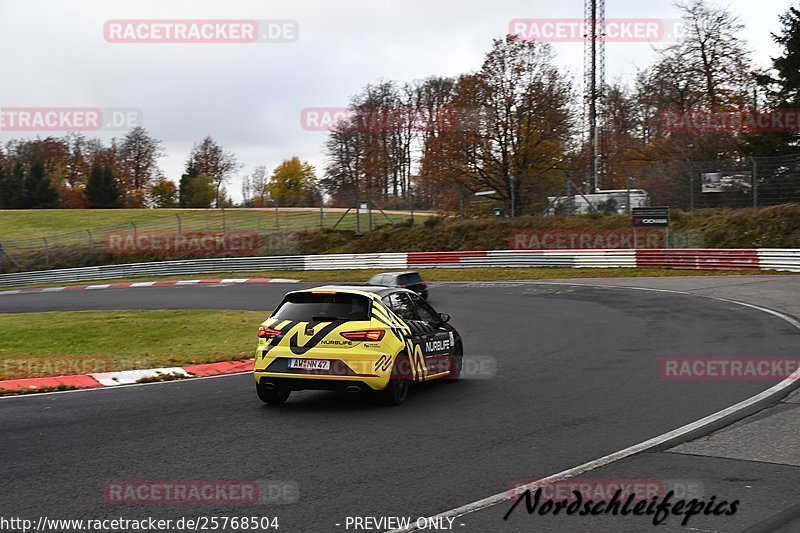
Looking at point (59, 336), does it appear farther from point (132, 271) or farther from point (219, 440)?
point (132, 271)

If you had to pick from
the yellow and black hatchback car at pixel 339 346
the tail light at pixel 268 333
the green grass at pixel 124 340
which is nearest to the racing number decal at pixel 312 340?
the yellow and black hatchback car at pixel 339 346

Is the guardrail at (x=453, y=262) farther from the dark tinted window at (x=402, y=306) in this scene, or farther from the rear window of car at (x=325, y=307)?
the rear window of car at (x=325, y=307)

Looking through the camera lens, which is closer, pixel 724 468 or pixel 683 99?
pixel 724 468

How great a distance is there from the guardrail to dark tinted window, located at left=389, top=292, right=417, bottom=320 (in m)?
24.6

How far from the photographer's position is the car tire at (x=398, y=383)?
32.0ft

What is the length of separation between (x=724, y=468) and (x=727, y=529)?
1612 millimetres

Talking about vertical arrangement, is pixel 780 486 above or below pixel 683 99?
below

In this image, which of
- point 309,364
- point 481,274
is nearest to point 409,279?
point 481,274

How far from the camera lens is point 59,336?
17.5 m

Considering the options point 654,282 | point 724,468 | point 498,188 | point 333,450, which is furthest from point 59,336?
point 498,188

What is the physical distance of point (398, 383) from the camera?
32.6 ft

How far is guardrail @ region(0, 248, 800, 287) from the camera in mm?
33031

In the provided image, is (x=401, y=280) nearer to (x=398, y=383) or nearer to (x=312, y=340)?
(x=398, y=383)

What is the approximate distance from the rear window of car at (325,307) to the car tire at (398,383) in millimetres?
691
